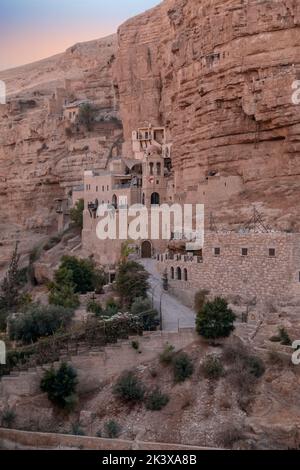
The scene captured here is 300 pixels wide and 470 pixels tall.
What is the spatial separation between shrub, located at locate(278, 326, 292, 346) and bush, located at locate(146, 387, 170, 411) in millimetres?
3620

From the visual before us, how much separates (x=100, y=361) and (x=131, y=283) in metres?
5.13

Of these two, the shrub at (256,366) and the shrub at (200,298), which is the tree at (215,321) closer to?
the shrub at (256,366)

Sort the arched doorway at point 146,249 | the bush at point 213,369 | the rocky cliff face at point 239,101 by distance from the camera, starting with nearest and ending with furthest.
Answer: the bush at point 213,369
the rocky cliff face at point 239,101
the arched doorway at point 146,249

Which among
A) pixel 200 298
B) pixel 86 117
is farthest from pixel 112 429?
pixel 86 117

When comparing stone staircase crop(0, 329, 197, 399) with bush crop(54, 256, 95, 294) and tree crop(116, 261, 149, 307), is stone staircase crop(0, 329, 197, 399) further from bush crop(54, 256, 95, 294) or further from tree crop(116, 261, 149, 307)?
bush crop(54, 256, 95, 294)

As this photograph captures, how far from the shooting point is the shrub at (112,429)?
18.8 metres

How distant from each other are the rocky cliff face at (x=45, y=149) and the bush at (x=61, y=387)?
23.7 metres

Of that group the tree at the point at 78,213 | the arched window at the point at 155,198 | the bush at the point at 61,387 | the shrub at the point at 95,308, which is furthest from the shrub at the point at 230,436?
the tree at the point at 78,213

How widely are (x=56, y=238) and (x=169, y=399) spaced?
22.5 m

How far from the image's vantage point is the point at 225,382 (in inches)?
802

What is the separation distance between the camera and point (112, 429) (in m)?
19.0

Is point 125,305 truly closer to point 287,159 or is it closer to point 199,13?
point 287,159

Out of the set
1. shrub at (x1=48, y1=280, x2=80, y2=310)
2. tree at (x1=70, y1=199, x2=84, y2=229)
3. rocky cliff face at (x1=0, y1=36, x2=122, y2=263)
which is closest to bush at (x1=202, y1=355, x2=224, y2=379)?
shrub at (x1=48, y1=280, x2=80, y2=310)

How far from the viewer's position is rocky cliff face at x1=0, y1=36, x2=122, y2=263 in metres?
45.1
